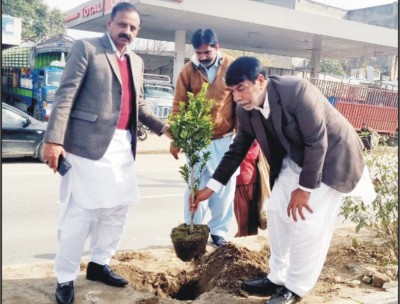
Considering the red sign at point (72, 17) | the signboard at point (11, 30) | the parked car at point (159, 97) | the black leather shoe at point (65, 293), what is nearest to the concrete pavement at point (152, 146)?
the parked car at point (159, 97)

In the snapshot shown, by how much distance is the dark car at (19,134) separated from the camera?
9.79m

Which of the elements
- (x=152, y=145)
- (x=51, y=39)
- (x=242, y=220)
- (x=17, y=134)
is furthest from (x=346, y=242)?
(x=51, y=39)

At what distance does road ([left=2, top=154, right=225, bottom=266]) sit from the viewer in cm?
494

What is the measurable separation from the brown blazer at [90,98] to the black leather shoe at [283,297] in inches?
57.6

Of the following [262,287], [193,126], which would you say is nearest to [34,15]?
[193,126]

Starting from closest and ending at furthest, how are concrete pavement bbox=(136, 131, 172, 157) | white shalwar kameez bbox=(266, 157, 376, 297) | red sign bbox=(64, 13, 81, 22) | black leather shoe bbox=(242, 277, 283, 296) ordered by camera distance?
1. white shalwar kameez bbox=(266, 157, 376, 297)
2. black leather shoe bbox=(242, 277, 283, 296)
3. concrete pavement bbox=(136, 131, 172, 157)
4. red sign bbox=(64, 13, 81, 22)

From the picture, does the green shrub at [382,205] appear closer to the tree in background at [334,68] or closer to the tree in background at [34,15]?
the tree in background at [34,15]

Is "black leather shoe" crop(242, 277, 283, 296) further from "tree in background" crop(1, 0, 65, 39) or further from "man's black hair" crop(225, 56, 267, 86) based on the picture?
"tree in background" crop(1, 0, 65, 39)

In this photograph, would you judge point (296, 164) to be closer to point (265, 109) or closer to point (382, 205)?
point (265, 109)

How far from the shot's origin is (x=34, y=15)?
146 feet

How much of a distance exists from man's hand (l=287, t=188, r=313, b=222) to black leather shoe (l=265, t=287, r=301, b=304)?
20.1 inches

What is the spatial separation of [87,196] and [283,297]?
4.71 ft

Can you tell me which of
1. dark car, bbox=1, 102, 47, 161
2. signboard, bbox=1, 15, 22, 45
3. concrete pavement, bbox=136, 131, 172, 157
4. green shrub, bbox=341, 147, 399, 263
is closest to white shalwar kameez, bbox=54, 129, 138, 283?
green shrub, bbox=341, 147, 399, 263

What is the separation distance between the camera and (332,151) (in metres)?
3.07
